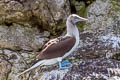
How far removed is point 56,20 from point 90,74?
7.27 feet

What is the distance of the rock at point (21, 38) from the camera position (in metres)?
5.89

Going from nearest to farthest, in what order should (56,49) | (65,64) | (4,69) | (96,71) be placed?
(96,71), (56,49), (65,64), (4,69)

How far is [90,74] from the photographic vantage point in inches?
176

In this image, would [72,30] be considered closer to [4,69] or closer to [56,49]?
[56,49]

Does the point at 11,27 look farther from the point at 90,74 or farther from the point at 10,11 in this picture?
the point at 90,74

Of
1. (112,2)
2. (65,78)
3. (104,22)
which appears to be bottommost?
(65,78)

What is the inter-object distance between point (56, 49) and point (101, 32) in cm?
184

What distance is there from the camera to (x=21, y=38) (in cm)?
602

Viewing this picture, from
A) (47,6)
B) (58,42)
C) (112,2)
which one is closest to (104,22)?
(112,2)

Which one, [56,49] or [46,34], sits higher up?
[56,49]

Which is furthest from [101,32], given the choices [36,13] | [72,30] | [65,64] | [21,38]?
[21,38]

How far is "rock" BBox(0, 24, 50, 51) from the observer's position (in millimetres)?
5886

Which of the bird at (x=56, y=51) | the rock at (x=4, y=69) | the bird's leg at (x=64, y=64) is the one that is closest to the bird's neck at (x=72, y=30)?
the bird at (x=56, y=51)

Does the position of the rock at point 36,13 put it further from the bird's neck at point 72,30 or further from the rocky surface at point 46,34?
the bird's neck at point 72,30
